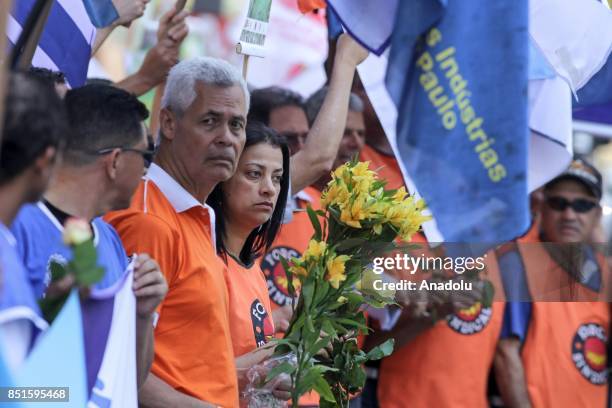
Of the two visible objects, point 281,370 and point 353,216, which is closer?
point 281,370

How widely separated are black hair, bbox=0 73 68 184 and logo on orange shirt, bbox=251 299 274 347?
7.12 feet

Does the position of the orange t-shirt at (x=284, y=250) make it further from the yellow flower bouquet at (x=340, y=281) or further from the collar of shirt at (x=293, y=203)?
the yellow flower bouquet at (x=340, y=281)

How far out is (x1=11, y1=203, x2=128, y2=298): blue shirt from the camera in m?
3.88

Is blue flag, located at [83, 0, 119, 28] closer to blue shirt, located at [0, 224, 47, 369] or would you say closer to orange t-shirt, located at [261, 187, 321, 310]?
orange t-shirt, located at [261, 187, 321, 310]

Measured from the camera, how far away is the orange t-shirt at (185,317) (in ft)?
15.4

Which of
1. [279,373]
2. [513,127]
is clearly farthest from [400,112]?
[279,373]

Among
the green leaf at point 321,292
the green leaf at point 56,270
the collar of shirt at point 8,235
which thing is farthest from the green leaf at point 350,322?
the collar of shirt at point 8,235

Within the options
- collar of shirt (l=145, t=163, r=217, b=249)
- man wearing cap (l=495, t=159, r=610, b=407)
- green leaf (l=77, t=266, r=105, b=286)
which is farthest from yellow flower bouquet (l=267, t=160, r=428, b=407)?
man wearing cap (l=495, t=159, r=610, b=407)

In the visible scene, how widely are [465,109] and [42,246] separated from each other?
1902 mm

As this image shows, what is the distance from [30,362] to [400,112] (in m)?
2.33

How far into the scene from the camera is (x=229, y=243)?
5488 millimetres

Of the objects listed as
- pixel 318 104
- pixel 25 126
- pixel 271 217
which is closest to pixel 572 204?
pixel 318 104

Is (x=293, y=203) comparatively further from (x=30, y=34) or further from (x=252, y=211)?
(x=30, y=34)

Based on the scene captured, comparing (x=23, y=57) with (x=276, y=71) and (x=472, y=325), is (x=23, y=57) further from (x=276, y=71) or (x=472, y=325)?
(x=276, y=71)
